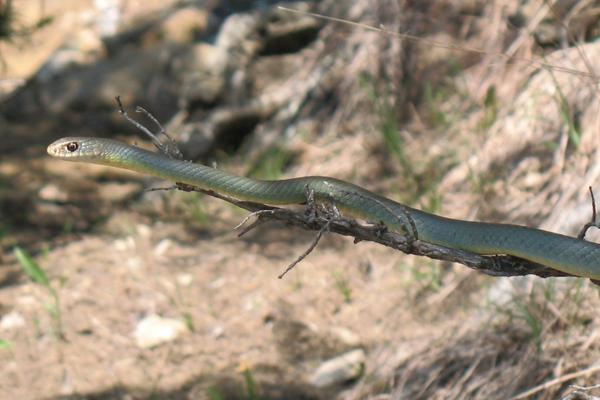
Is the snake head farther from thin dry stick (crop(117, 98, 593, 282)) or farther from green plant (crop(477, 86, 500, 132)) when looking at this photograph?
green plant (crop(477, 86, 500, 132))

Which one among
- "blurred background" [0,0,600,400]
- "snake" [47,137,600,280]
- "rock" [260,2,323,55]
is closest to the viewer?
"snake" [47,137,600,280]

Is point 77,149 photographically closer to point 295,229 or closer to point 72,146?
point 72,146

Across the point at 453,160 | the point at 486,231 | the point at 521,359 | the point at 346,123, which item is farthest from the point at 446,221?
the point at 346,123

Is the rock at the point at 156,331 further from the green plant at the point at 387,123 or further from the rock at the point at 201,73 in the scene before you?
the rock at the point at 201,73

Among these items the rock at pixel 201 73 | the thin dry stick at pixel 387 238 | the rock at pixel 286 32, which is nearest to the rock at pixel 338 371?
the thin dry stick at pixel 387 238

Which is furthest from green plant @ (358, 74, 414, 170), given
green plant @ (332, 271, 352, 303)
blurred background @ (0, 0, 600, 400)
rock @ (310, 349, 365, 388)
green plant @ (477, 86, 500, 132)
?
rock @ (310, 349, 365, 388)

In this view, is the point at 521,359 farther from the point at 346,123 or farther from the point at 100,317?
the point at 346,123
